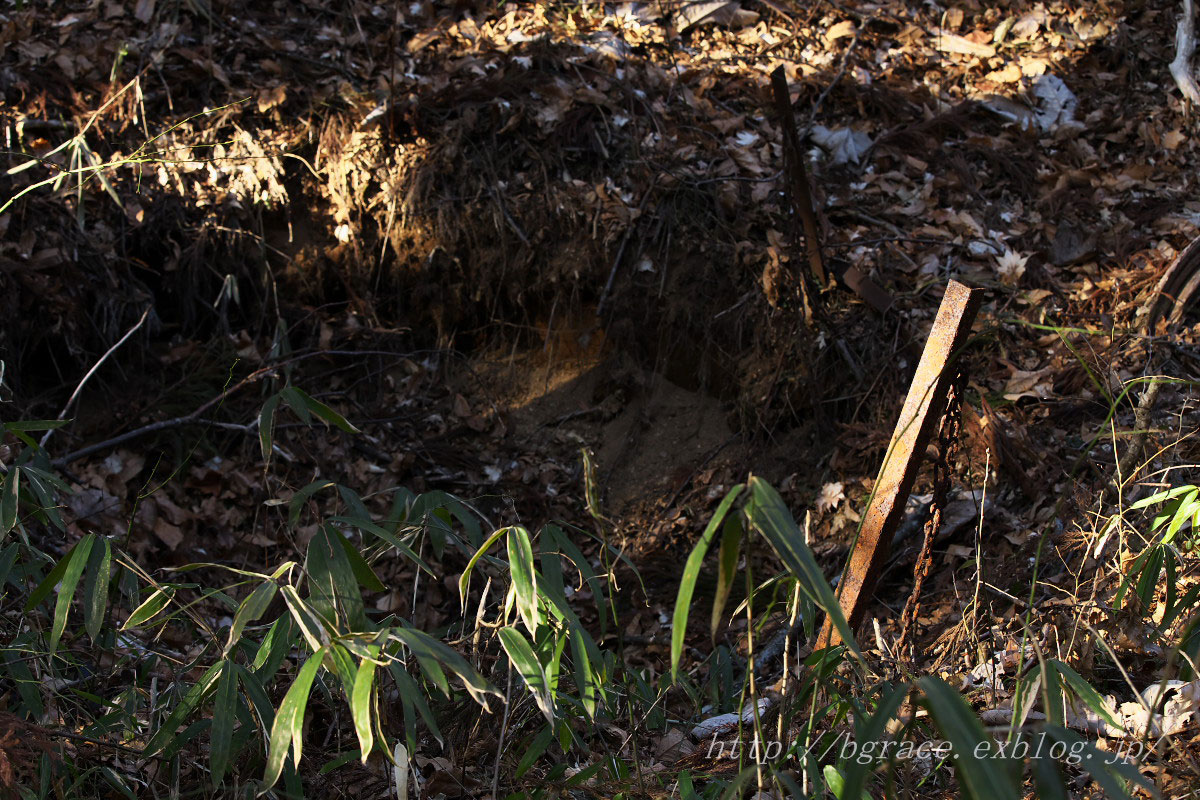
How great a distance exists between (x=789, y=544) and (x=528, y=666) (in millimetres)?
531

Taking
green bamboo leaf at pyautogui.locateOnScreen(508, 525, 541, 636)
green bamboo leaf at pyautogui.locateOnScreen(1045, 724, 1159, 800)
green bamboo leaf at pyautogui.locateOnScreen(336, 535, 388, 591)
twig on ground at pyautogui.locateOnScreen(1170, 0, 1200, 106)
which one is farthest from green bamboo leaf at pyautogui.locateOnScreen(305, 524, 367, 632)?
twig on ground at pyautogui.locateOnScreen(1170, 0, 1200, 106)

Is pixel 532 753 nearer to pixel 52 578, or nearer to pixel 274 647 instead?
pixel 274 647

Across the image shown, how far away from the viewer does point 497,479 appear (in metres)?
4.35

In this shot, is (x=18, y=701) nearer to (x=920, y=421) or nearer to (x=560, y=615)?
(x=560, y=615)

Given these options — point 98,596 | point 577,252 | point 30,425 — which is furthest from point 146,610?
point 577,252

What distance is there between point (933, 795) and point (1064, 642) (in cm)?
70

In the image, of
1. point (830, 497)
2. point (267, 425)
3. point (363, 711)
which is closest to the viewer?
point (363, 711)

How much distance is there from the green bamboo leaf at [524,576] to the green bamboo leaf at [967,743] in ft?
2.06

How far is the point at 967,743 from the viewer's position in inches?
35.3

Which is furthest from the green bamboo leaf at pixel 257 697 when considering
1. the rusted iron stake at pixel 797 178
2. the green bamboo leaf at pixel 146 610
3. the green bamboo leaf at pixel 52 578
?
the rusted iron stake at pixel 797 178

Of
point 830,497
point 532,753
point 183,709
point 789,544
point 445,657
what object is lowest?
point 830,497

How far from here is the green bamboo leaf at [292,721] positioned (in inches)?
49.7

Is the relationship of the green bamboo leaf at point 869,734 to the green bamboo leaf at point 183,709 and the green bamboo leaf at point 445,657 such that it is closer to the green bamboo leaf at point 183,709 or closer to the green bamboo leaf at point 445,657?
the green bamboo leaf at point 445,657

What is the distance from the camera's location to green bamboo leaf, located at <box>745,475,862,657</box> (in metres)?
1.08
